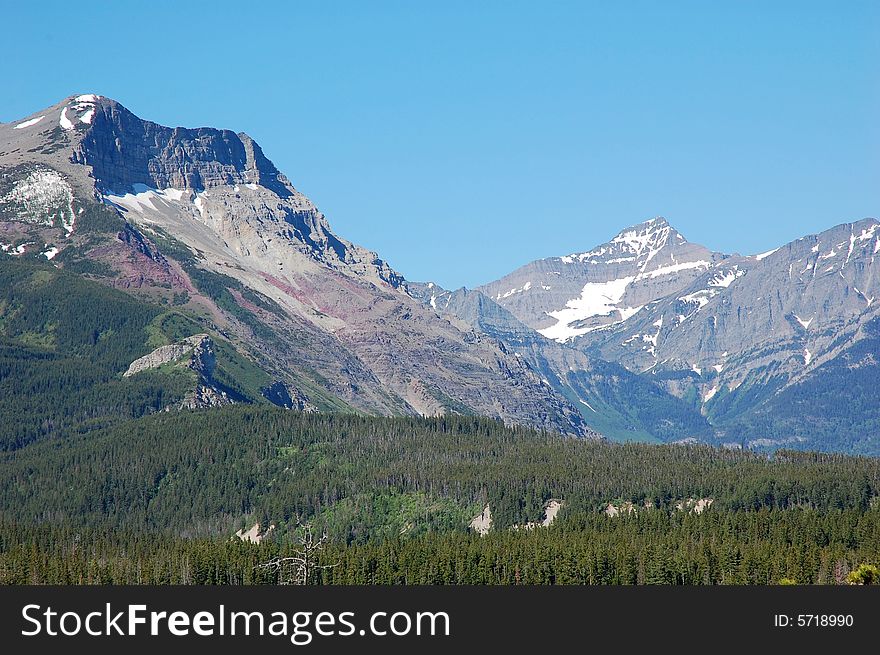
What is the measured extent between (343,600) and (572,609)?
25.2 m

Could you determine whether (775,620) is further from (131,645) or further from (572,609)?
(131,645)

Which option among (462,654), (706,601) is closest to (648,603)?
(706,601)

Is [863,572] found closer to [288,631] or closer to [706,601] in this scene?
[706,601]

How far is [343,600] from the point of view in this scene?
113 metres

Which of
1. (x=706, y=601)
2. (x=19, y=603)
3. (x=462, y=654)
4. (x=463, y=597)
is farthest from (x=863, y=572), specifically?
(x=19, y=603)

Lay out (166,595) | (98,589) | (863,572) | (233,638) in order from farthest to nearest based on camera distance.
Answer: (863,572) < (98,589) < (166,595) < (233,638)

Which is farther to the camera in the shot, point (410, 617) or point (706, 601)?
point (706, 601)

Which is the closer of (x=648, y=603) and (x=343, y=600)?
(x=343, y=600)

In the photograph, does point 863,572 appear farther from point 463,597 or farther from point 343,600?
point 343,600

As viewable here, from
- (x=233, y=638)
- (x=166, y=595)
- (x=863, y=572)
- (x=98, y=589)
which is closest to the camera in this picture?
(x=233, y=638)

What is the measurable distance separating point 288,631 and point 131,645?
11.7 meters

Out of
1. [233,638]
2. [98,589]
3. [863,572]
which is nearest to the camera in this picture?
[233,638]

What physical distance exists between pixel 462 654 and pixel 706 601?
27.1m

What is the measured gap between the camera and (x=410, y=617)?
11119 centimetres
